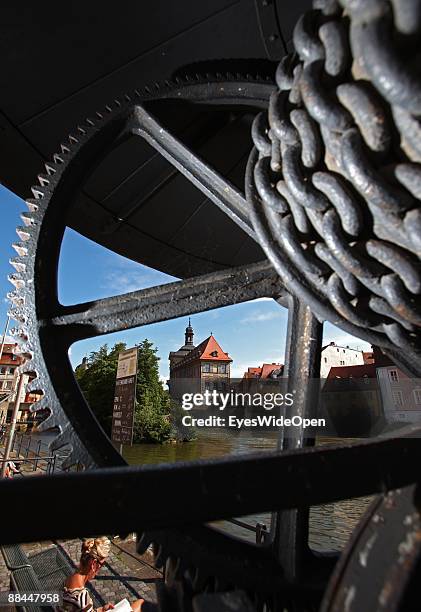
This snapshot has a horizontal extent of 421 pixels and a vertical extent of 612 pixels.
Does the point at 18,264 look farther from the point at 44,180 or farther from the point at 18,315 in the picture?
the point at 44,180

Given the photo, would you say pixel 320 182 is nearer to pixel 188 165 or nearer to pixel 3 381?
pixel 188 165

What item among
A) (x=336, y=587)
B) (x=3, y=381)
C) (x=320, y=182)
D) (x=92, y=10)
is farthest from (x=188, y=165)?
(x=3, y=381)

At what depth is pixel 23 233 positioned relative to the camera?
1.88 m

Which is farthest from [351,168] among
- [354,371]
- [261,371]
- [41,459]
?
[261,371]

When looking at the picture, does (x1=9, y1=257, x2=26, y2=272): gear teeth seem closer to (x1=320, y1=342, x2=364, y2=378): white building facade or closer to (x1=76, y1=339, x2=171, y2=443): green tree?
(x1=76, y1=339, x2=171, y2=443): green tree

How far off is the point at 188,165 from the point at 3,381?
162 feet

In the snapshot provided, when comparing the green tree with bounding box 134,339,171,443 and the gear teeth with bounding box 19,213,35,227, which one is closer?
the gear teeth with bounding box 19,213,35,227

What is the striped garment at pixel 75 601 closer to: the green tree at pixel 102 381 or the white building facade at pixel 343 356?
the green tree at pixel 102 381

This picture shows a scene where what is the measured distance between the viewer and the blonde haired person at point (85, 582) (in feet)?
11.3

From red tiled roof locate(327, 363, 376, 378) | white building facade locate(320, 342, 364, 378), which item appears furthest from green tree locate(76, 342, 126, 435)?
white building facade locate(320, 342, 364, 378)

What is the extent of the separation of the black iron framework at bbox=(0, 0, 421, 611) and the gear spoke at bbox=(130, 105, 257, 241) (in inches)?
0.6

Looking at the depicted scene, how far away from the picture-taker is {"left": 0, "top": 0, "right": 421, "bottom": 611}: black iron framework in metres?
0.55

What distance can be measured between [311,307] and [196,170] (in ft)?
3.19

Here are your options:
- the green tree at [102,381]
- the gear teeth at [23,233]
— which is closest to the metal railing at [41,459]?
the gear teeth at [23,233]
